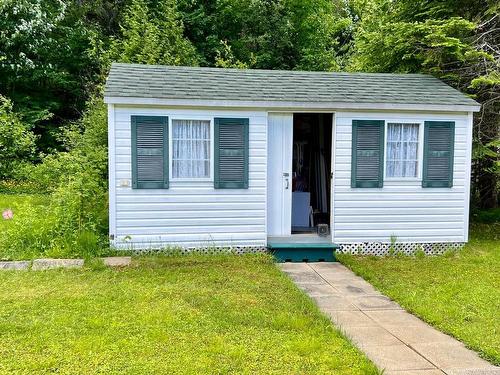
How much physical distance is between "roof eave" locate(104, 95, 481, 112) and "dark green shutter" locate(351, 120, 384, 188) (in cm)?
28

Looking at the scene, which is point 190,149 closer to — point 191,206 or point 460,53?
point 191,206

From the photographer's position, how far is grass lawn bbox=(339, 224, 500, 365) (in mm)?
4367

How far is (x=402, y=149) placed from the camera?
25.0ft

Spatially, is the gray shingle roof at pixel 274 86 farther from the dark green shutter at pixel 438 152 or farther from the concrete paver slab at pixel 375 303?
the concrete paver slab at pixel 375 303

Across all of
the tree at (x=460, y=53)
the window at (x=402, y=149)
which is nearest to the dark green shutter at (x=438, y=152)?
the window at (x=402, y=149)

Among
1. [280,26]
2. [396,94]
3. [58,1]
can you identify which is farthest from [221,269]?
[58,1]

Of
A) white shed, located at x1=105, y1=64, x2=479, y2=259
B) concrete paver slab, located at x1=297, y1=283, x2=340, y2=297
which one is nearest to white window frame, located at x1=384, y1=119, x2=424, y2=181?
white shed, located at x1=105, y1=64, x2=479, y2=259

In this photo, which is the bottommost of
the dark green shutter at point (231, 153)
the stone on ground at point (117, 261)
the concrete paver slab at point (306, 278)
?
the concrete paver slab at point (306, 278)

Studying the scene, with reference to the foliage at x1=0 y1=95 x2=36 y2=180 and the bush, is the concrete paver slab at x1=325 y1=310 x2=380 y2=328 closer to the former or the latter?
the bush

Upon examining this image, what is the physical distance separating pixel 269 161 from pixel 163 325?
381 centimetres

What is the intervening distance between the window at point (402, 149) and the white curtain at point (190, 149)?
2843 millimetres

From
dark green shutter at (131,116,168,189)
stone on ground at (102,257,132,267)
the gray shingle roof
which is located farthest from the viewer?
the gray shingle roof

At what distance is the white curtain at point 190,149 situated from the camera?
278 inches

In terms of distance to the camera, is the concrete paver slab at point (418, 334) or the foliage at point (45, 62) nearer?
the concrete paver slab at point (418, 334)
